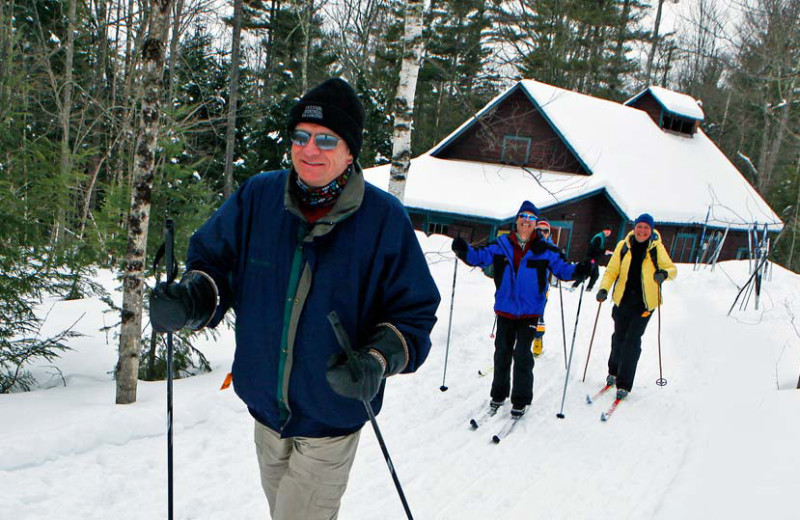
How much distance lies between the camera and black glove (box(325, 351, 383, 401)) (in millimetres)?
1760

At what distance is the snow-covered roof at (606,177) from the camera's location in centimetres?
1698

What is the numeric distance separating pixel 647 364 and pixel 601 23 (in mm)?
25519

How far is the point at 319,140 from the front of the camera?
1981 mm

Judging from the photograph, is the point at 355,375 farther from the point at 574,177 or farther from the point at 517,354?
the point at 574,177

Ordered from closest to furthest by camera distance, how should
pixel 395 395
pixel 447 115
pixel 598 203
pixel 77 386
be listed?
pixel 77 386, pixel 395 395, pixel 598 203, pixel 447 115

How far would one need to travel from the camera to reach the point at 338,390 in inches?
69.8

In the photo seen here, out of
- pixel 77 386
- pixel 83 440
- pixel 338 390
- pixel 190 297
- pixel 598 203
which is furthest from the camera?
pixel 598 203

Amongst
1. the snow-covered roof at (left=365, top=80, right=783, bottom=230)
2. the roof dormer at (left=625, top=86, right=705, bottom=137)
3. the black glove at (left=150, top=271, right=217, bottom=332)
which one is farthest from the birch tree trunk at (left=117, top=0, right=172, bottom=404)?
the roof dormer at (left=625, top=86, right=705, bottom=137)

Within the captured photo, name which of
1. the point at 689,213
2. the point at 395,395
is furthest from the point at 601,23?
the point at 395,395

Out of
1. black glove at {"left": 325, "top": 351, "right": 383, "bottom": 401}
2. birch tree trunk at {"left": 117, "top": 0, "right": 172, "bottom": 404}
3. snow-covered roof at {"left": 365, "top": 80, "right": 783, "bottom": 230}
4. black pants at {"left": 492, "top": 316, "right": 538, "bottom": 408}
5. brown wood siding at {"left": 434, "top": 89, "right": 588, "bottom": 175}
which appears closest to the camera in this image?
black glove at {"left": 325, "top": 351, "right": 383, "bottom": 401}

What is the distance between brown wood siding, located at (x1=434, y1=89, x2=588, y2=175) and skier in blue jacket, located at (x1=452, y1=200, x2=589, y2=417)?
14.1 m

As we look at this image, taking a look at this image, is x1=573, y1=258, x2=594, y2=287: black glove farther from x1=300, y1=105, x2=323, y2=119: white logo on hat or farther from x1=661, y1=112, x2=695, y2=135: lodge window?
x1=661, y1=112, x2=695, y2=135: lodge window

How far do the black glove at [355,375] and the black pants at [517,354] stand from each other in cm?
329

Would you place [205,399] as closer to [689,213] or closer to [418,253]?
[418,253]
